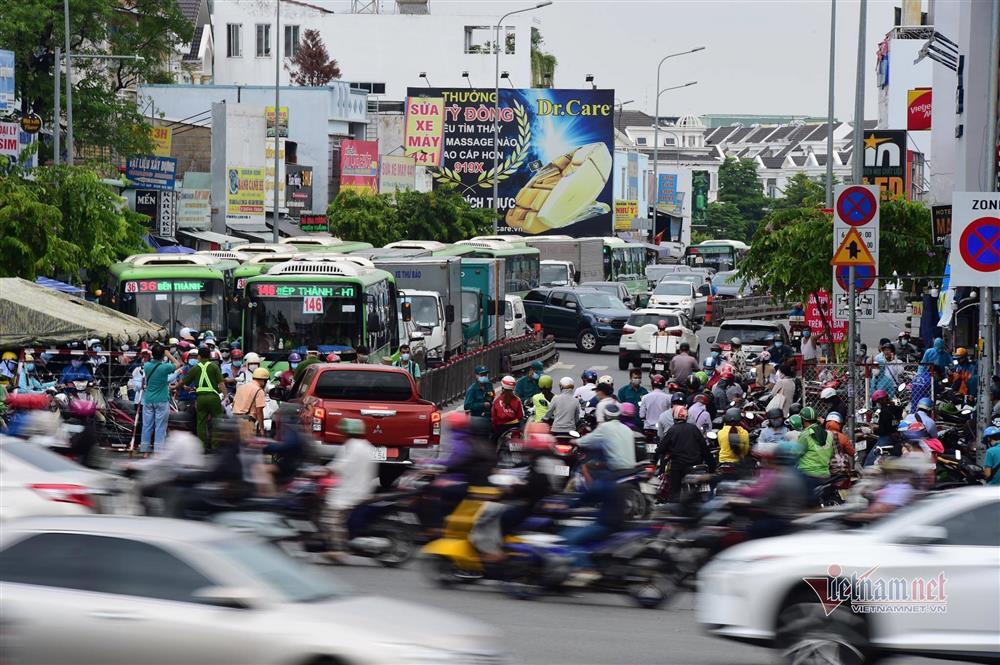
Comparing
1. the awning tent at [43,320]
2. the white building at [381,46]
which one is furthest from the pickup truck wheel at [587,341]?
the white building at [381,46]

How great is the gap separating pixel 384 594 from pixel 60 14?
4030cm

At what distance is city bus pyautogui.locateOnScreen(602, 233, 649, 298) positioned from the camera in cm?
6794

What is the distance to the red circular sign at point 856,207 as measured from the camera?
17.2 metres

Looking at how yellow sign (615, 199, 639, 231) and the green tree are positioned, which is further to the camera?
yellow sign (615, 199, 639, 231)

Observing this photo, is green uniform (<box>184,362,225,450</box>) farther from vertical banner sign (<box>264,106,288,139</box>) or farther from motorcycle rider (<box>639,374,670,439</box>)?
vertical banner sign (<box>264,106,288,139</box>)

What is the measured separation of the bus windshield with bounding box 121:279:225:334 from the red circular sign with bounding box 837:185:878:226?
15724 mm

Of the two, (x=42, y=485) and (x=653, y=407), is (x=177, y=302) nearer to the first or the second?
(x=653, y=407)

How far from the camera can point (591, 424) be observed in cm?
2116

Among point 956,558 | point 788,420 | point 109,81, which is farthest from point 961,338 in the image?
point 109,81

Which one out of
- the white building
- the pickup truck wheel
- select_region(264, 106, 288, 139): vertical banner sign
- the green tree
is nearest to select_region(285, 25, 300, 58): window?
the white building

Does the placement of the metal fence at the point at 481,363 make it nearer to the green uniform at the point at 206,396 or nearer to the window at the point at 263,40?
the green uniform at the point at 206,396

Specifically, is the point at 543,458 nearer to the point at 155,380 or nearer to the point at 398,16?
the point at 155,380

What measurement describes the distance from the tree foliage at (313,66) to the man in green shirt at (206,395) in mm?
75347

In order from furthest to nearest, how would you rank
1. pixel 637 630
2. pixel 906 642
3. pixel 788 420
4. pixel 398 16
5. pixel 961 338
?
1. pixel 398 16
2. pixel 961 338
3. pixel 788 420
4. pixel 637 630
5. pixel 906 642
